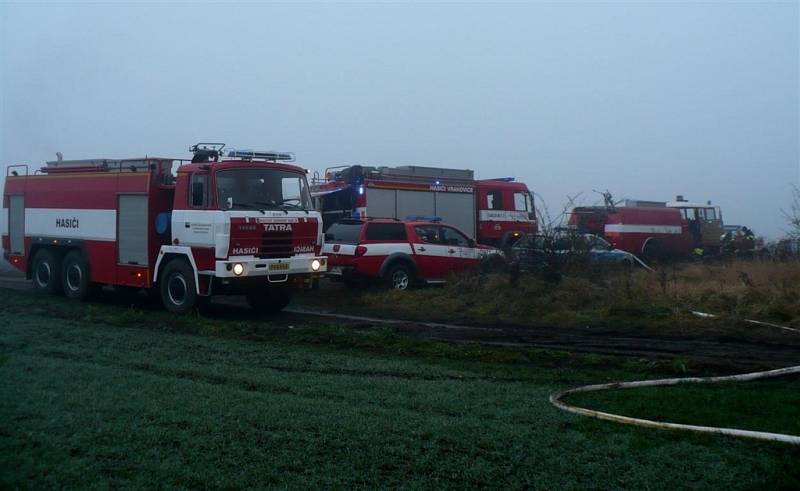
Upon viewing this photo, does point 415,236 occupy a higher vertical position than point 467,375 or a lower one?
higher

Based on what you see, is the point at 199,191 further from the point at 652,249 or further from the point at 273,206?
the point at 652,249

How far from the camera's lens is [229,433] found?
637cm

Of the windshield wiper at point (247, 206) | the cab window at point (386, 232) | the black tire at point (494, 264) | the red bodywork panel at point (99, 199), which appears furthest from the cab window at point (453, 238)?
the red bodywork panel at point (99, 199)

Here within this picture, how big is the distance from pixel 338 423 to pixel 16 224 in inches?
592

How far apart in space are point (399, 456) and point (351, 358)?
4383 mm

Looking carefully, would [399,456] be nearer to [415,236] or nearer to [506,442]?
[506,442]

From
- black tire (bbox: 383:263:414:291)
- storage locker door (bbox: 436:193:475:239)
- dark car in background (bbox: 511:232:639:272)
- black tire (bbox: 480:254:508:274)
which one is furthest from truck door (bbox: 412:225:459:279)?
storage locker door (bbox: 436:193:475:239)

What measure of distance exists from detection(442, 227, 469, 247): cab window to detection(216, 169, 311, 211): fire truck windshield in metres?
5.16

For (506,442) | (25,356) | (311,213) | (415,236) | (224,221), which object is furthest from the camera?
(415,236)

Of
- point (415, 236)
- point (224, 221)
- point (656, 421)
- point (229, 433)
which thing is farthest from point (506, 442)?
point (415, 236)

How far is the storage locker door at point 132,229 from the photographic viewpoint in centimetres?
1573

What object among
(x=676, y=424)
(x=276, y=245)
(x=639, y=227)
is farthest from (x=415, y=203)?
(x=676, y=424)

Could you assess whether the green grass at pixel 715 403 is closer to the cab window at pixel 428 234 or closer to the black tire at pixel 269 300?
the black tire at pixel 269 300

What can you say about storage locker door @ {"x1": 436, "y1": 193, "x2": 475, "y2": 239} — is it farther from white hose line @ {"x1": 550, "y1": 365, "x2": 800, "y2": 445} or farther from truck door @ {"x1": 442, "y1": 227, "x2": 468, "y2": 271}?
white hose line @ {"x1": 550, "y1": 365, "x2": 800, "y2": 445}
